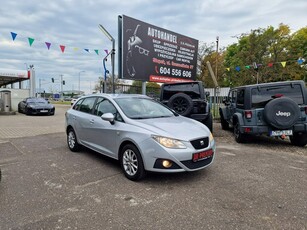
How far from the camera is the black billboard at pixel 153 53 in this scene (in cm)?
1195

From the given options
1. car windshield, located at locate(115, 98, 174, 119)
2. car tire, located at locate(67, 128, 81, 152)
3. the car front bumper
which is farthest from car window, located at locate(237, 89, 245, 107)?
car tire, located at locate(67, 128, 81, 152)

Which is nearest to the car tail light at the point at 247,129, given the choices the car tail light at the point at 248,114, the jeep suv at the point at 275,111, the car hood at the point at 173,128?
the jeep suv at the point at 275,111

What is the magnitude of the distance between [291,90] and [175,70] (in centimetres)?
914

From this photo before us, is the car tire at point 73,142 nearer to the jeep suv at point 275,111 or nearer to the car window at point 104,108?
the car window at point 104,108

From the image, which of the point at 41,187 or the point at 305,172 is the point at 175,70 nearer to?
the point at 305,172

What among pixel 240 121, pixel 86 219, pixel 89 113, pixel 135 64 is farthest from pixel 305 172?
pixel 135 64

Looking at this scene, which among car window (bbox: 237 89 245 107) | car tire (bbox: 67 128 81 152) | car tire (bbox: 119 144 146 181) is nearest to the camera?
car tire (bbox: 119 144 146 181)

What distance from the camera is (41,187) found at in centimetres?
398

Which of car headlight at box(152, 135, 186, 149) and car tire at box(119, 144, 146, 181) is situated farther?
car tire at box(119, 144, 146, 181)

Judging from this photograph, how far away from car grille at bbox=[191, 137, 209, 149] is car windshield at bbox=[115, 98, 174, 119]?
1154 millimetres

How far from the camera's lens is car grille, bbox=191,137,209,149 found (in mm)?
3939

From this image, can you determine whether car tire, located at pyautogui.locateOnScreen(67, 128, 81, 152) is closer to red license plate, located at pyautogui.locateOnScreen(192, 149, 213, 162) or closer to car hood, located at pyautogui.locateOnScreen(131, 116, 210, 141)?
car hood, located at pyautogui.locateOnScreen(131, 116, 210, 141)

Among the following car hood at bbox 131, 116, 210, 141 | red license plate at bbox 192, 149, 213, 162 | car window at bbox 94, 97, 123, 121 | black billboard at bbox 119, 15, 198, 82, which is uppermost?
black billboard at bbox 119, 15, 198, 82

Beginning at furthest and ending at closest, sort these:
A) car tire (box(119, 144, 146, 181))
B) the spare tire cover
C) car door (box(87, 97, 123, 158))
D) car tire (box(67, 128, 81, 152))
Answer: the spare tire cover → car tire (box(67, 128, 81, 152)) → car door (box(87, 97, 123, 158)) → car tire (box(119, 144, 146, 181))
